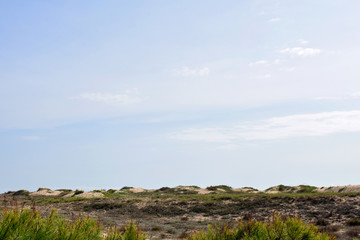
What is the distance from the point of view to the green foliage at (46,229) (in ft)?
26.9

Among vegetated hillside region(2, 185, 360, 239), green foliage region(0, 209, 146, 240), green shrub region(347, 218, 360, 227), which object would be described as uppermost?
green foliage region(0, 209, 146, 240)

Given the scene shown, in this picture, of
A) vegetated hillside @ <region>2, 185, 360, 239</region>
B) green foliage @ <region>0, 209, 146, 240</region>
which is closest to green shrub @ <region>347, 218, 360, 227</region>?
vegetated hillside @ <region>2, 185, 360, 239</region>

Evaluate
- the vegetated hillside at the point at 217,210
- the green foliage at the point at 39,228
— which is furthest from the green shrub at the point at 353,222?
the green foliage at the point at 39,228

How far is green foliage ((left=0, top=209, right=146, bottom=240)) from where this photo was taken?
8.20 metres

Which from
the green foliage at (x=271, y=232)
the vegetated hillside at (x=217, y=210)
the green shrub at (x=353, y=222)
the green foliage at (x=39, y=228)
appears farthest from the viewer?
the vegetated hillside at (x=217, y=210)

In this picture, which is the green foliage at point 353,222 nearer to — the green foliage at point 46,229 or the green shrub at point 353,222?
the green shrub at point 353,222

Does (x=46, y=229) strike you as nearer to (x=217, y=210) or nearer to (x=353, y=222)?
(x=353, y=222)

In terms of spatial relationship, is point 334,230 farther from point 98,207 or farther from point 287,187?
point 287,187

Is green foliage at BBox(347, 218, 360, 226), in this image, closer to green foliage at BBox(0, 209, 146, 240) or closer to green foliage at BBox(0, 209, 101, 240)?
green foliage at BBox(0, 209, 146, 240)

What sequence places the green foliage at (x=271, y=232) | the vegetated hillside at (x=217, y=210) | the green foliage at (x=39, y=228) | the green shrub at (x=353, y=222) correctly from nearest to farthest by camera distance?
1. the green foliage at (x=39, y=228)
2. the green foliage at (x=271, y=232)
3. the green shrub at (x=353, y=222)
4. the vegetated hillside at (x=217, y=210)

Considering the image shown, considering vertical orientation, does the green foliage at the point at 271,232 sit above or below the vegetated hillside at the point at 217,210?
above

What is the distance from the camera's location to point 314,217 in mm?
27859

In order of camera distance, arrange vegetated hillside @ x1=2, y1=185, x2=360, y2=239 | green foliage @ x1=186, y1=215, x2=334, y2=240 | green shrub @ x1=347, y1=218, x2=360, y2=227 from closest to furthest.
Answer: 1. green foliage @ x1=186, y1=215, x2=334, y2=240
2. green shrub @ x1=347, y1=218, x2=360, y2=227
3. vegetated hillside @ x1=2, y1=185, x2=360, y2=239

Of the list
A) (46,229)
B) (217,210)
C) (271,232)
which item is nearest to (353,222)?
(217,210)
